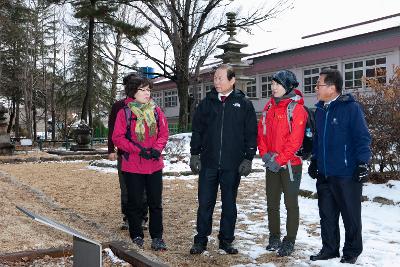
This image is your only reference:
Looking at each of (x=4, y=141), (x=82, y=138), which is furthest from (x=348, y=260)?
(x=82, y=138)

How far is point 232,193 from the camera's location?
190 inches

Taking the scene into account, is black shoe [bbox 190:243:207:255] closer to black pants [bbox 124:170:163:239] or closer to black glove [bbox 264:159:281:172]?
black pants [bbox 124:170:163:239]

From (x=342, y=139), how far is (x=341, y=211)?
69cm

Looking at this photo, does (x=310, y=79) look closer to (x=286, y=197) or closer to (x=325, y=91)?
(x=325, y=91)

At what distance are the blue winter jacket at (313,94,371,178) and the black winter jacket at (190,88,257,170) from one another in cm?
70

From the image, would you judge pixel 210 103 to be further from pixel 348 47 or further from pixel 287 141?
pixel 348 47

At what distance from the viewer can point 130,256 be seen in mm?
4109

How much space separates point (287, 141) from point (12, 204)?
14.8 feet

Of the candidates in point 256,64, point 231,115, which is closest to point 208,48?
point 256,64

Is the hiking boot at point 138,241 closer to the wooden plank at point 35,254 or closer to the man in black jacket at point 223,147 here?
the man in black jacket at point 223,147

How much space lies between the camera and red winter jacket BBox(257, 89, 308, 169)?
4594 millimetres

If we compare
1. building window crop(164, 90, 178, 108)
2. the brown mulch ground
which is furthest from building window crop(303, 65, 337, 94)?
the brown mulch ground

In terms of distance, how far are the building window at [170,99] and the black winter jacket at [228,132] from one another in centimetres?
3957

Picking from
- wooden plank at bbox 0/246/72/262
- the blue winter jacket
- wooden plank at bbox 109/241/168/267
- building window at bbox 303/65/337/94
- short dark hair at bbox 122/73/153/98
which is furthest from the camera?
building window at bbox 303/65/337/94
